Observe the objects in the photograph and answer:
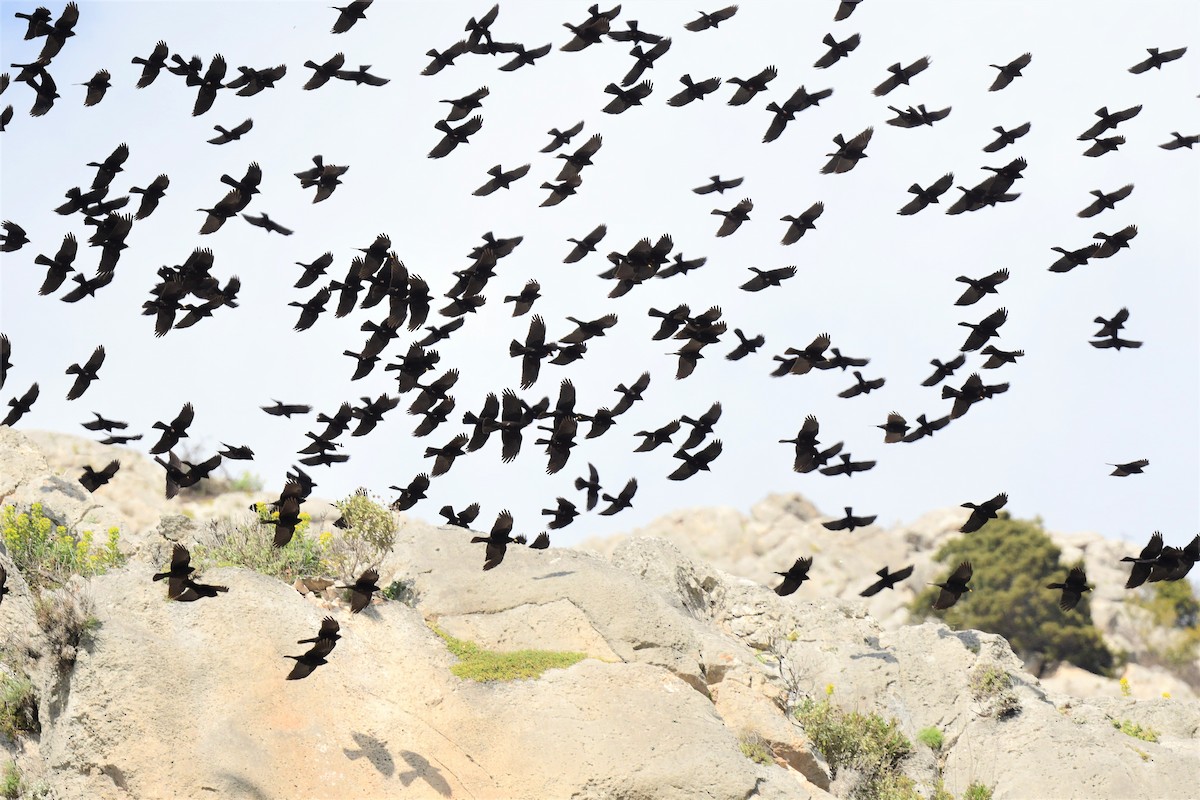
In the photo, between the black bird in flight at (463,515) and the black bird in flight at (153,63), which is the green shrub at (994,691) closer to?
the black bird in flight at (463,515)

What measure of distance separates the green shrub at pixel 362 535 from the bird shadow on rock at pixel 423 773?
4240 millimetres

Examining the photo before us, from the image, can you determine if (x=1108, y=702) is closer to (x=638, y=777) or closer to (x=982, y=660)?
(x=982, y=660)

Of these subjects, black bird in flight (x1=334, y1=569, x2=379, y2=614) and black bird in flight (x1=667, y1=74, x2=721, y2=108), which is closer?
black bird in flight (x1=334, y1=569, x2=379, y2=614)

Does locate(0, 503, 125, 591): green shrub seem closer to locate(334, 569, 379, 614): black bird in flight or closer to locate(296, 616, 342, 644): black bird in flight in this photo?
locate(334, 569, 379, 614): black bird in flight

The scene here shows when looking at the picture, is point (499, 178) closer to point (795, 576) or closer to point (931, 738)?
point (795, 576)

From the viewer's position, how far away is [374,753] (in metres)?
16.9

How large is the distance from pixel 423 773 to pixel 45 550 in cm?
769

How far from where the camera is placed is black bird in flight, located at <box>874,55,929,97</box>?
20828 millimetres

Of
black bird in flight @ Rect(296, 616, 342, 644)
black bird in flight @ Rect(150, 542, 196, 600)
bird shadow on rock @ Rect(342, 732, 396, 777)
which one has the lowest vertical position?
bird shadow on rock @ Rect(342, 732, 396, 777)

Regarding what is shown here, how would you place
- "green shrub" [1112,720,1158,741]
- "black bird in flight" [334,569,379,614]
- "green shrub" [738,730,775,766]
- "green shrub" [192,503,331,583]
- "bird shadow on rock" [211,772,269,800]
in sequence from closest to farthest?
"bird shadow on rock" [211,772,269,800] < "black bird in flight" [334,569,379,614] < "green shrub" [738,730,775,766] < "green shrub" [192,503,331,583] < "green shrub" [1112,720,1158,741]

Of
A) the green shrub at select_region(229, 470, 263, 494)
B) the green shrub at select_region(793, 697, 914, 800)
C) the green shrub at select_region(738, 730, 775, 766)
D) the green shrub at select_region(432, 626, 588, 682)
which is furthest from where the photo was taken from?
the green shrub at select_region(229, 470, 263, 494)

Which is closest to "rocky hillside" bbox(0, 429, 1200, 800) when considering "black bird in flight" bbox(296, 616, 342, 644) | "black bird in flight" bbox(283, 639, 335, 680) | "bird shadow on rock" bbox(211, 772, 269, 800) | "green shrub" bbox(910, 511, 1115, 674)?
"bird shadow on rock" bbox(211, 772, 269, 800)

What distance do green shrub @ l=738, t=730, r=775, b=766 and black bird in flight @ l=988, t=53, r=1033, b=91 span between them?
1062cm

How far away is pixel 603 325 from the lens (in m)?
20.1
